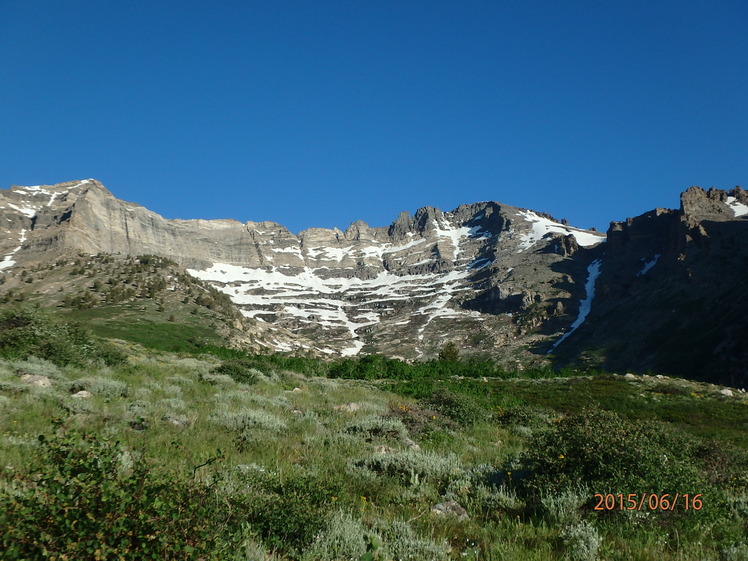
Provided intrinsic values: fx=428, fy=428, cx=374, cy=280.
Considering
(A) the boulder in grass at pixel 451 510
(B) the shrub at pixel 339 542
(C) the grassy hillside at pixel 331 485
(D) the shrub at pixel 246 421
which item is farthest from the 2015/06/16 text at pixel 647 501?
(D) the shrub at pixel 246 421

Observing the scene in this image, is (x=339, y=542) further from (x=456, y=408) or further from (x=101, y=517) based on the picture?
(x=456, y=408)

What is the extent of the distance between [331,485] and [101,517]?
322 centimetres

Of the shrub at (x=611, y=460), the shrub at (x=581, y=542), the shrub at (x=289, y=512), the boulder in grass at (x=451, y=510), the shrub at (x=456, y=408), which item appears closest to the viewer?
the shrub at (x=581, y=542)

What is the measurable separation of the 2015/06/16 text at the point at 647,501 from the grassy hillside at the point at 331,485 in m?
0.03

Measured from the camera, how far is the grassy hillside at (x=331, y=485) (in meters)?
3.70

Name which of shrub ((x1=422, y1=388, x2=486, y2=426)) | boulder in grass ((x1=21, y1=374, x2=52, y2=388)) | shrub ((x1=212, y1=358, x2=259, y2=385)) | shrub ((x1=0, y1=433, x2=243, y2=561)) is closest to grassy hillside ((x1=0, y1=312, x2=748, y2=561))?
shrub ((x1=0, y1=433, x2=243, y2=561))

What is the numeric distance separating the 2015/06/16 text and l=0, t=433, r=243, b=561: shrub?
5156 millimetres

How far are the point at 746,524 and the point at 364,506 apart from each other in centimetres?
530

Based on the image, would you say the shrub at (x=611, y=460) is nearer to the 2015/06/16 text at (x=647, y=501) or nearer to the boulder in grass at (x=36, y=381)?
the 2015/06/16 text at (x=647, y=501)

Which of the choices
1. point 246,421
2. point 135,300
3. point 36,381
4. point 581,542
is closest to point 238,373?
point 36,381

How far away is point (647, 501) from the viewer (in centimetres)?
589

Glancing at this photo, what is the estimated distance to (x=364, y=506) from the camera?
6051 mm

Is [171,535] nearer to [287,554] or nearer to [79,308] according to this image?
[287,554]

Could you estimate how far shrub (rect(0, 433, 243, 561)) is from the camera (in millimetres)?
3311
